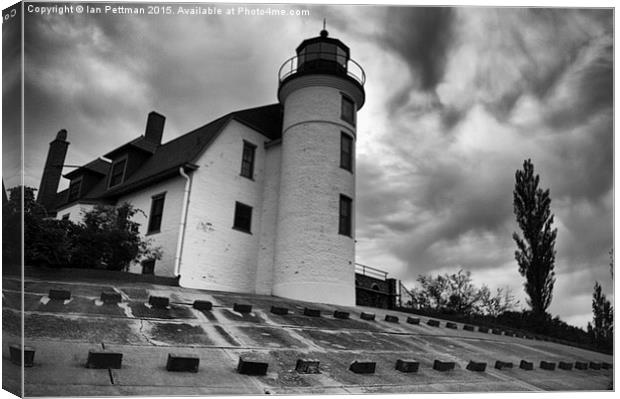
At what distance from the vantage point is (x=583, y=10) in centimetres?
513

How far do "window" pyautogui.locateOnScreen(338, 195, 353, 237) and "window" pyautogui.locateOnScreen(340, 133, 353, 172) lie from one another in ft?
2.45

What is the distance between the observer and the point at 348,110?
11422 millimetres

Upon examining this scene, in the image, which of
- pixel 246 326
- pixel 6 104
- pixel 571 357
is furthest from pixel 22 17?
pixel 571 357

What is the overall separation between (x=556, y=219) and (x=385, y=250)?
2288 mm

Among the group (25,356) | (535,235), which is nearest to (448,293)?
(535,235)

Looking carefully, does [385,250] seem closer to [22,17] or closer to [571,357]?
[571,357]

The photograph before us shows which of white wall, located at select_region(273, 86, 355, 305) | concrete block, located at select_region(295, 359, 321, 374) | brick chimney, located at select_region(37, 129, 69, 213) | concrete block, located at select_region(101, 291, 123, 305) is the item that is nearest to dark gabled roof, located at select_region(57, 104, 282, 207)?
white wall, located at select_region(273, 86, 355, 305)

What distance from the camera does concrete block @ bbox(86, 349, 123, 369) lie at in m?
3.38

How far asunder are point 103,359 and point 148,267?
720 cm

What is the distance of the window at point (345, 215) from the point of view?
10688mm

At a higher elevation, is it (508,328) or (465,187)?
(465,187)

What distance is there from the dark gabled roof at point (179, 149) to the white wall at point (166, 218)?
20cm

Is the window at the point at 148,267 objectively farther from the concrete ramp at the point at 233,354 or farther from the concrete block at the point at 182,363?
the concrete block at the point at 182,363

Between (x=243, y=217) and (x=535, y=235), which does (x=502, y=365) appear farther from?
(x=243, y=217)
